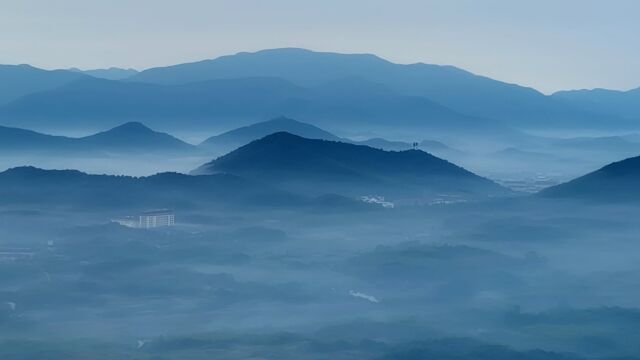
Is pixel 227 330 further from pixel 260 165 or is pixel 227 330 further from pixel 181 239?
pixel 260 165

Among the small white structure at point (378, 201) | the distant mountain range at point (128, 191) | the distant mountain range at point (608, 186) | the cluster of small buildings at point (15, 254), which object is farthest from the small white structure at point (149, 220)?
the distant mountain range at point (608, 186)

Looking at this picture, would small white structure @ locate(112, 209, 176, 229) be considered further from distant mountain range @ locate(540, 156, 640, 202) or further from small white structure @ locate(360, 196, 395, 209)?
distant mountain range @ locate(540, 156, 640, 202)

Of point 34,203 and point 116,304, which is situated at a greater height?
point 34,203

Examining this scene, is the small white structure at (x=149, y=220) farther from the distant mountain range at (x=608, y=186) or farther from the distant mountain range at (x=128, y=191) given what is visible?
the distant mountain range at (x=608, y=186)

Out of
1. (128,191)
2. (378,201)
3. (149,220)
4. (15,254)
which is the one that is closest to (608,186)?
(378,201)

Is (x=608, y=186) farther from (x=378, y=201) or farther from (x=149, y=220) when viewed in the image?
(x=149, y=220)

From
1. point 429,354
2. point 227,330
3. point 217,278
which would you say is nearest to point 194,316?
point 227,330
